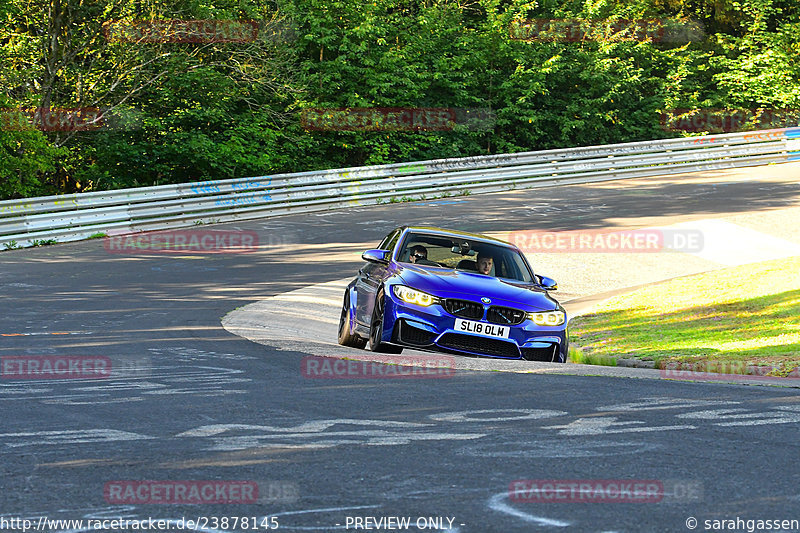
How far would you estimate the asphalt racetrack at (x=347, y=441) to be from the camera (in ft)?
16.6

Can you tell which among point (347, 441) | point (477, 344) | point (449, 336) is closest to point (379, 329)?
point (449, 336)

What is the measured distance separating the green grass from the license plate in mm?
Answer: 1814

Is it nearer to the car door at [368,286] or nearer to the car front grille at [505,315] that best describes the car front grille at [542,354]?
the car front grille at [505,315]

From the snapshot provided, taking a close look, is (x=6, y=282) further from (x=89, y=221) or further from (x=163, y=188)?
(x=163, y=188)

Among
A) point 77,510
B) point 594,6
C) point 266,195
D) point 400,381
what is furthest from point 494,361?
point 594,6

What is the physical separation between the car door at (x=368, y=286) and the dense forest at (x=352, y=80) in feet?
52.9

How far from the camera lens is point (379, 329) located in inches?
460

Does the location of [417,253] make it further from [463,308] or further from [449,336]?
[449,336]

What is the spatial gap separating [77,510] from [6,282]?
49.8ft

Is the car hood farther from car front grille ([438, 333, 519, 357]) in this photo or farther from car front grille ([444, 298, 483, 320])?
car front grille ([438, 333, 519, 357])

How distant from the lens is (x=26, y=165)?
26531mm

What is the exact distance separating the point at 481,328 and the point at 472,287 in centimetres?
51

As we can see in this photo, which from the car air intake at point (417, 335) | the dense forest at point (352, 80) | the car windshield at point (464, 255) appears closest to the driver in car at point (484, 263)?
the car windshield at point (464, 255)

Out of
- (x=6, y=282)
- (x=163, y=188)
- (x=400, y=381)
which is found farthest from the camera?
(x=163, y=188)
